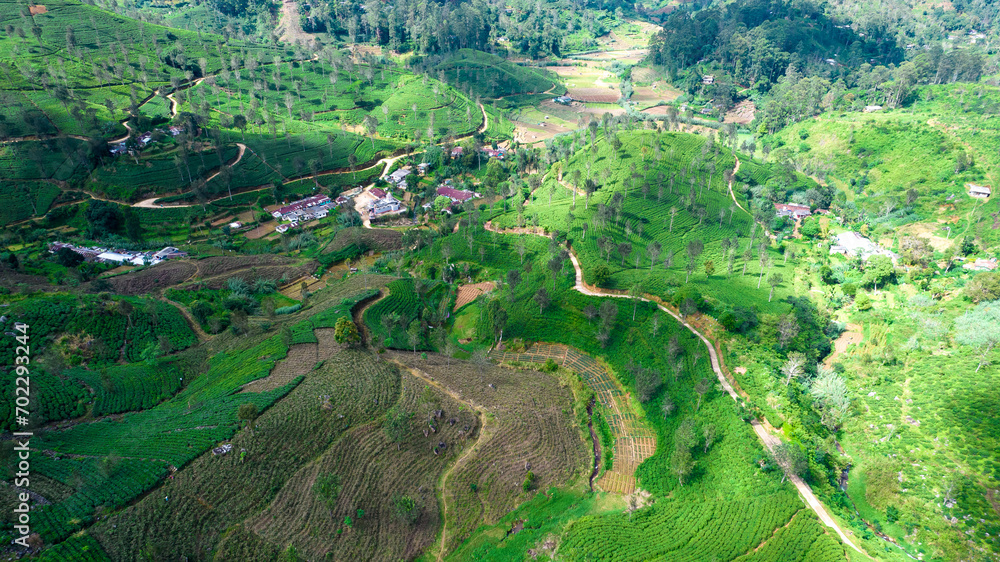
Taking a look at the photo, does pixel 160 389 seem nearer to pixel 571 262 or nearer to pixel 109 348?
pixel 109 348

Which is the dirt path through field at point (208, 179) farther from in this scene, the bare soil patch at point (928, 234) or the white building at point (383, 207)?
the bare soil patch at point (928, 234)

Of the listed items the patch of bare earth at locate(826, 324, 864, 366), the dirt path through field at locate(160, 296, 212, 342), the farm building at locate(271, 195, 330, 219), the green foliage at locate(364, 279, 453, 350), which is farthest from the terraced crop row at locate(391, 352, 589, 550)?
the farm building at locate(271, 195, 330, 219)

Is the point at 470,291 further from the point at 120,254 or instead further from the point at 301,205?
the point at 120,254

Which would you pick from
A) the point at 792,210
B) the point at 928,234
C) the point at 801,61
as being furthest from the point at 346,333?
the point at 801,61

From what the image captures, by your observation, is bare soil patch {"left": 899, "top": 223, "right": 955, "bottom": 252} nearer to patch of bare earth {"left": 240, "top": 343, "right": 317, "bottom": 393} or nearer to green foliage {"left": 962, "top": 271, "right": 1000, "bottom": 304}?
green foliage {"left": 962, "top": 271, "right": 1000, "bottom": 304}

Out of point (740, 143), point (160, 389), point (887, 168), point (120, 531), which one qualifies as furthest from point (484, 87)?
point (120, 531)

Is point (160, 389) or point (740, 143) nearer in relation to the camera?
point (160, 389)

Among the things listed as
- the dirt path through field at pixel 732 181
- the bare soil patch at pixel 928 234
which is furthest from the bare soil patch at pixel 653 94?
the bare soil patch at pixel 928 234
